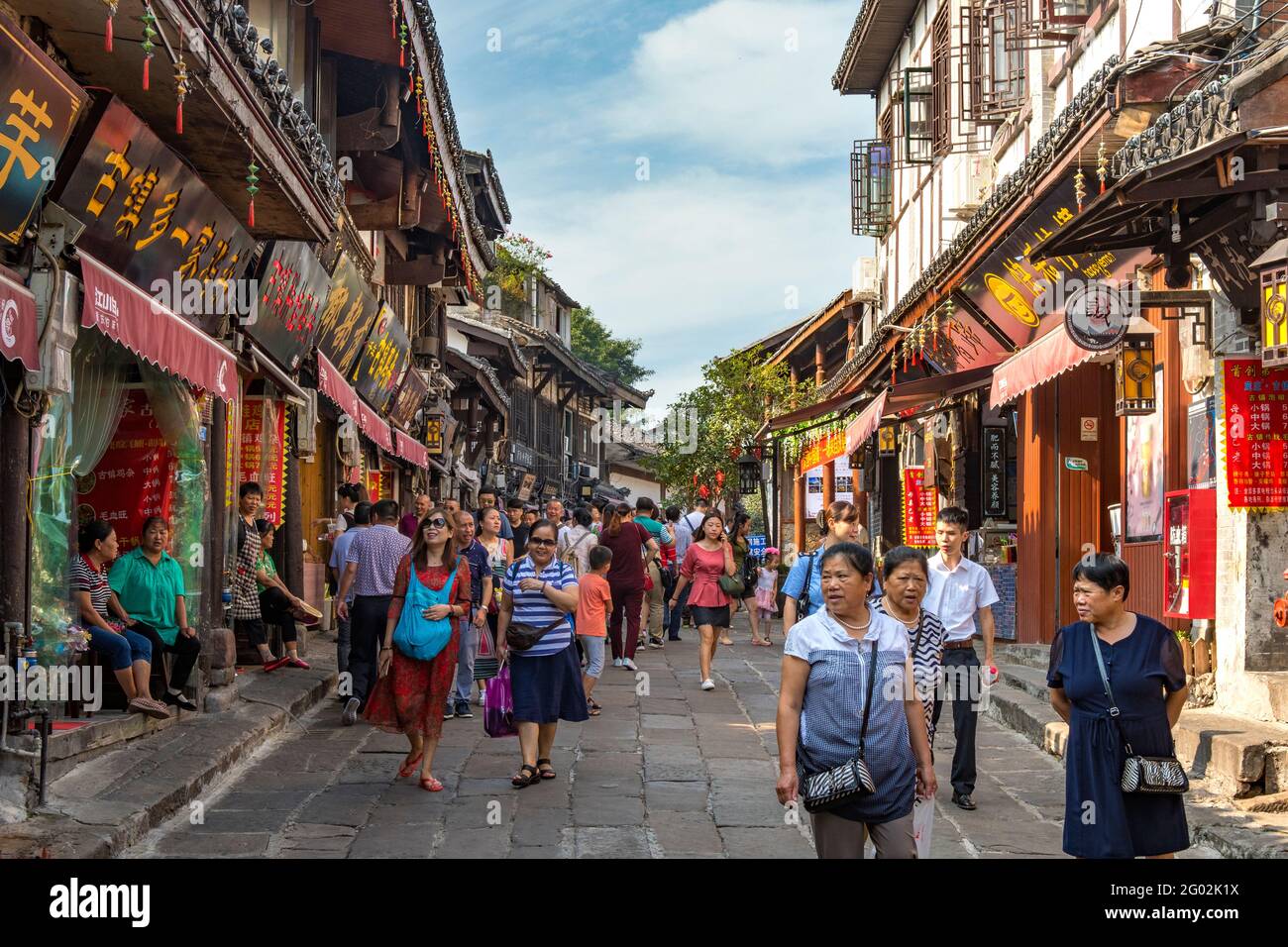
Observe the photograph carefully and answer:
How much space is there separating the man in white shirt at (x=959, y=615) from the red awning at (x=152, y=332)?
16.8ft

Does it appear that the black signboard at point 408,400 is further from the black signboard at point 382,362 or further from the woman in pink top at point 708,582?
the woman in pink top at point 708,582

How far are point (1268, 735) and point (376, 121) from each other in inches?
477

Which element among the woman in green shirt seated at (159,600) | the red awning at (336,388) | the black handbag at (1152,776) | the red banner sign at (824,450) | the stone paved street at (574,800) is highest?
the red awning at (336,388)

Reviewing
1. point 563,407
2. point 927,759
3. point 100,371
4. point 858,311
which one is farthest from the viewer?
point 563,407

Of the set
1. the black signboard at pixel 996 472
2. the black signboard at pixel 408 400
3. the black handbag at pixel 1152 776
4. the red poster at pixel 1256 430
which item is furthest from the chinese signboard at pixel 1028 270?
the black signboard at pixel 408 400

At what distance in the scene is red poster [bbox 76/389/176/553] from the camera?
11.3 metres

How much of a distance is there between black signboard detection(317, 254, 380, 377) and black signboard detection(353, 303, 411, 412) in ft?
1.59

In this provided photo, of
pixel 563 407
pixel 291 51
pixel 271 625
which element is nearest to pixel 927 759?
pixel 271 625

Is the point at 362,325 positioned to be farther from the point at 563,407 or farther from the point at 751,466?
the point at 563,407

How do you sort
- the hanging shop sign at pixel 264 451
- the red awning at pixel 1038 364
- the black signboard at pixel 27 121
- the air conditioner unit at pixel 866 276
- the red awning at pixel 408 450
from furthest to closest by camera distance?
the air conditioner unit at pixel 866 276
the red awning at pixel 408 450
the hanging shop sign at pixel 264 451
the red awning at pixel 1038 364
the black signboard at pixel 27 121

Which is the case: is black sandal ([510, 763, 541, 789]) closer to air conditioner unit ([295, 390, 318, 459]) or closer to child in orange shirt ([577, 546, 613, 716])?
child in orange shirt ([577, 546, 613, 716])

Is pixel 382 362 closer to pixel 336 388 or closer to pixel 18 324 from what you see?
pixel 336 388

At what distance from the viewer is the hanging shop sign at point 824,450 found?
2380cm

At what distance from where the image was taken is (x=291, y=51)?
15.0 metres
